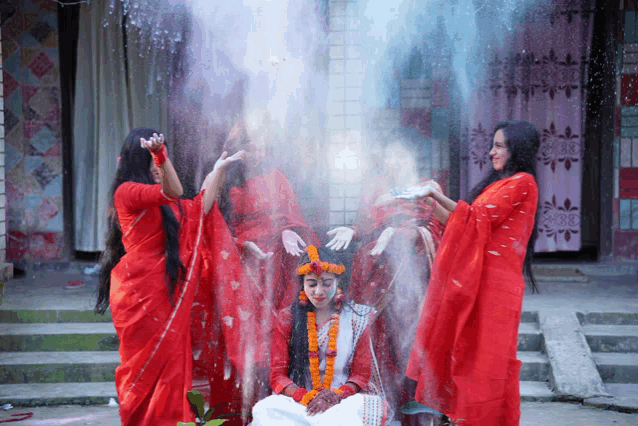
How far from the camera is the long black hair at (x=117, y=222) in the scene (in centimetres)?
344

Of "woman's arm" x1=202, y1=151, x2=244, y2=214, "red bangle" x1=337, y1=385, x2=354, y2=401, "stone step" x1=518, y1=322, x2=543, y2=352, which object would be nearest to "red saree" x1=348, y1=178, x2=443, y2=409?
"red bangle" x1=337, y1=385, x2=354, y2=401

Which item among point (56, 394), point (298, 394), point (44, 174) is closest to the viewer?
point (298, 394)

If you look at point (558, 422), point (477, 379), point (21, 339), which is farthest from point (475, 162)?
point (21, 339)

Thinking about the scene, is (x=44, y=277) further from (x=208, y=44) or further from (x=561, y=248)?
(x=561, y=248)

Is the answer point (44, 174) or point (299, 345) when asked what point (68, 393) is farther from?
point (44, 174)

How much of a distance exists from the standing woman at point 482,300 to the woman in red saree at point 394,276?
0.27m

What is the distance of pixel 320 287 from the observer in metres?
3.34

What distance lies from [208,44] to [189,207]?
1.40 m

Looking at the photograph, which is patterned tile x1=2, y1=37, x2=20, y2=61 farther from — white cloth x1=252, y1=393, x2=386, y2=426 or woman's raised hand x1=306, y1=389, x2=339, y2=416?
woman's raised hand x1=306, y1=389, x2=339, y2=416

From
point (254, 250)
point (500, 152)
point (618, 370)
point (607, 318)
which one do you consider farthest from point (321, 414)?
point (607, 318)

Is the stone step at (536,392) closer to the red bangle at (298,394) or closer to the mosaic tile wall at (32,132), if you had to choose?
the red bangle at (298,394)

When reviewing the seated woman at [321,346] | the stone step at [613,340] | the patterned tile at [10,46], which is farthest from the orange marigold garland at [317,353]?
the patterned tile at [10,46]

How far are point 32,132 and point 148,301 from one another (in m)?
4.09

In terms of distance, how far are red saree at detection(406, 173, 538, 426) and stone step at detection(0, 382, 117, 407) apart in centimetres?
220
